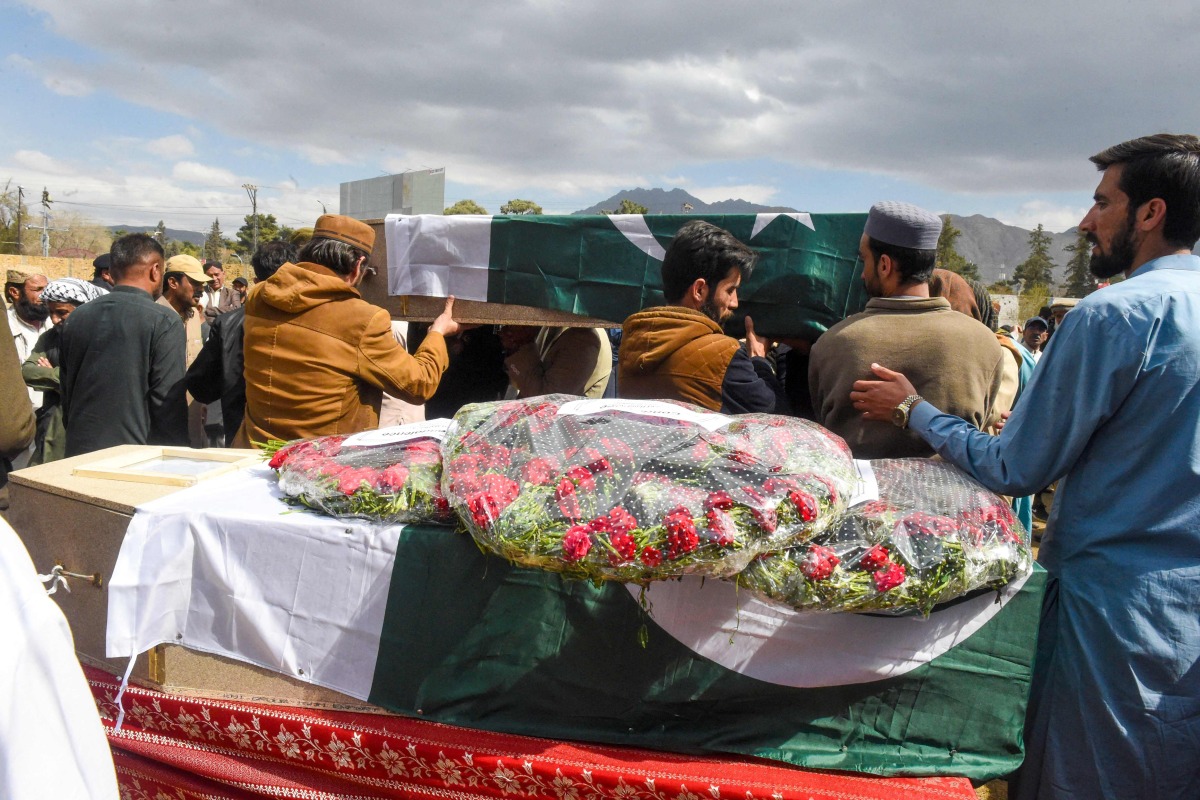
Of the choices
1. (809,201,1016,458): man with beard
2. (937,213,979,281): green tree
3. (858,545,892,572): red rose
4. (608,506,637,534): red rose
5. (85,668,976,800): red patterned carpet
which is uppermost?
(937,213,979,281): green tree

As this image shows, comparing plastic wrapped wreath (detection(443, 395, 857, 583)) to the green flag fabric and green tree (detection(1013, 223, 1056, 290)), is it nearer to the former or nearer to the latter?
the green flag fabric

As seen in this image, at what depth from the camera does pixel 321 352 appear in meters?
2.51

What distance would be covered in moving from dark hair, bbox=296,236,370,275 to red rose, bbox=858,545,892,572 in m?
1.99

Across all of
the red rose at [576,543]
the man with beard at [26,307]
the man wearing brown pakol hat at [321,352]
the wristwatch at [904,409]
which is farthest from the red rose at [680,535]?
the man with beard at [26,307]

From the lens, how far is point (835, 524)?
5.24 ft

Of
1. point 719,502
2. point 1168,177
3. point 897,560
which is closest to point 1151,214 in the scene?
point 1168,177

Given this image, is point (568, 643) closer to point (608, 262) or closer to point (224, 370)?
point (608, 262)

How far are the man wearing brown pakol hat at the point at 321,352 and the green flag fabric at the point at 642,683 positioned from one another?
2.99 feet

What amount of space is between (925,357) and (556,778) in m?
1.44

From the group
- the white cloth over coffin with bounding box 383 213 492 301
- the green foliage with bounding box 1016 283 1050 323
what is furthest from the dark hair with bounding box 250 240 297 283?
the green foliage with bounding box 1016 283 1050 323

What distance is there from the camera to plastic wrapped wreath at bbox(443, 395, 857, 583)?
1430 millimetres

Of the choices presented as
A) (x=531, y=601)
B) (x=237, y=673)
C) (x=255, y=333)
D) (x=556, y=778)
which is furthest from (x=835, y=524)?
(x=255, y=333)

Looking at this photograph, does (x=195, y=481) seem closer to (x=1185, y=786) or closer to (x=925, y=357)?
(x=925, y=357)

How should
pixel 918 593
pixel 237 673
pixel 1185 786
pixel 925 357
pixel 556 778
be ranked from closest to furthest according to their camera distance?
pixel 918 593 → pixel 1185 786 → pixel 556 778 → pixel 237 673 → pixel 925 357
